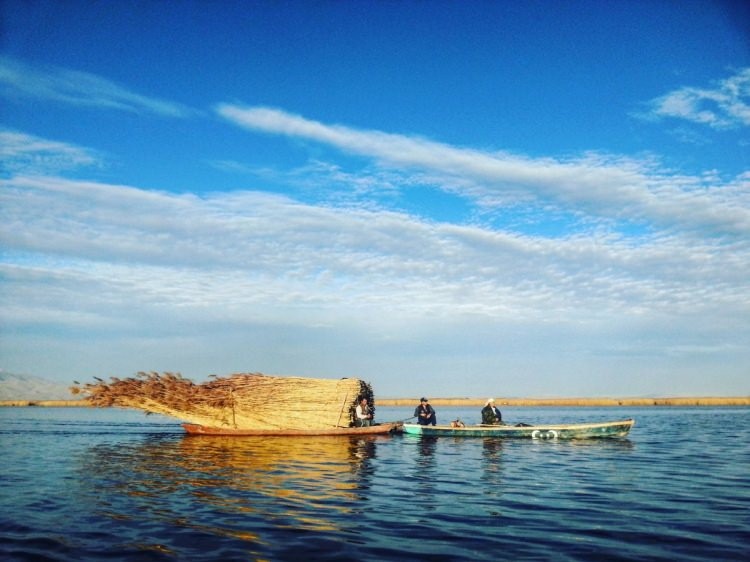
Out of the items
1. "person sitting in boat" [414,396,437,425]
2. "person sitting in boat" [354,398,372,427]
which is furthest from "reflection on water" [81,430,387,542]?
"person sitting in boat" [414,396,437,425]

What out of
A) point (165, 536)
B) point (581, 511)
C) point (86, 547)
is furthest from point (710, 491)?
point (86, 547)

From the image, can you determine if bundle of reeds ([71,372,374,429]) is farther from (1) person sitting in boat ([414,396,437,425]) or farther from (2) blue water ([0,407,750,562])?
(2) blue water ([0,407,750,562])

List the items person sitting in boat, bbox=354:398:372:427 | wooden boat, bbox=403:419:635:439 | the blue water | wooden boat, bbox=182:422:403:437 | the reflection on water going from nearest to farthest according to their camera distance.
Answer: the blue water → the reflection on water → wooden boat, bbox=403:419:635:439 → wooden boat, bbox=182:422:403:437 → person sitting in boat, bbox=354:398:372:427

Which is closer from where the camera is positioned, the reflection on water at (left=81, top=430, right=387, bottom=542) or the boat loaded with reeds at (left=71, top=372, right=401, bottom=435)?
the reflection on water at (left=81, top=430, right=387, bottom=542)

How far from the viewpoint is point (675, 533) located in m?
10.6

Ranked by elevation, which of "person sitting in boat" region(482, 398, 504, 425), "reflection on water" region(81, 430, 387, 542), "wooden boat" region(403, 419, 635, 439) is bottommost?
"reflection on water" region(81, 430, 387, 542)

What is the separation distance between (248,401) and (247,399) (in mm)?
129

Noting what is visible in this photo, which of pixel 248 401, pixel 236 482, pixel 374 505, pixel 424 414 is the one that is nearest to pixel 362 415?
pixel 424 414

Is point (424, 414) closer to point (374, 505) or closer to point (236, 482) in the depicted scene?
point (236, 482)

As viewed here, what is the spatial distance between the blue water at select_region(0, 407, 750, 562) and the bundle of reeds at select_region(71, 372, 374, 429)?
24.3 ft

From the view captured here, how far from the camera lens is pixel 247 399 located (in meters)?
32.3

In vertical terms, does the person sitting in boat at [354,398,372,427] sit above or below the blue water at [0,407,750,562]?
above

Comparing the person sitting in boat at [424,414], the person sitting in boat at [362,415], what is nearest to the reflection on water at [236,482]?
the person sitting in boat at [362,415]

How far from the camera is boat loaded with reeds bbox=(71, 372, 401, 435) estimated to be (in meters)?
32.4
